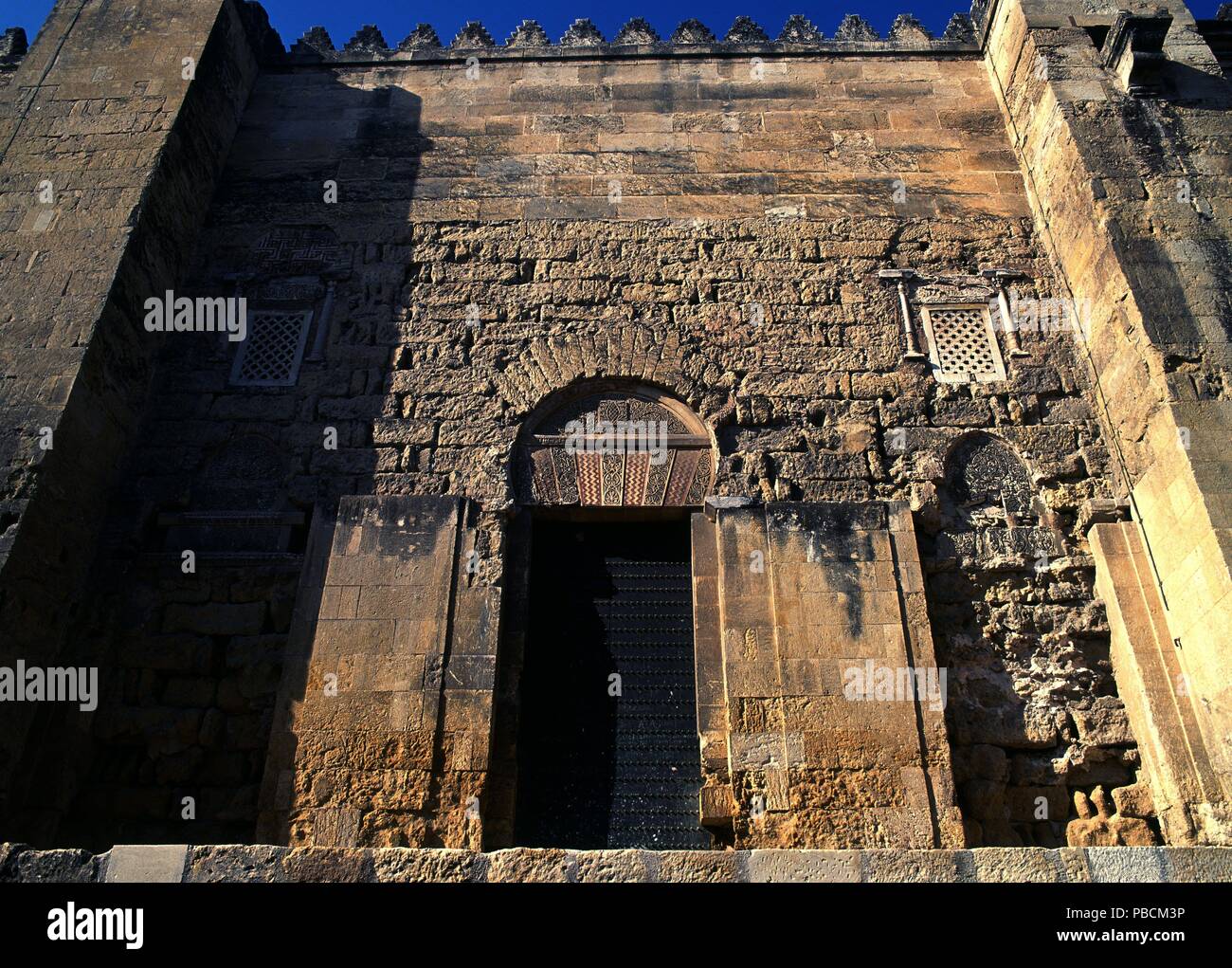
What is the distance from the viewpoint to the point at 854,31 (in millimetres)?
9180

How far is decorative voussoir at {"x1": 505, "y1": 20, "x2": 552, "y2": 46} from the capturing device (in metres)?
9.09

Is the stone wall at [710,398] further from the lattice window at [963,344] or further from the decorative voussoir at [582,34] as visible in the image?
the decorative voussoir at [582,34]

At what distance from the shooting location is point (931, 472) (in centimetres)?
651

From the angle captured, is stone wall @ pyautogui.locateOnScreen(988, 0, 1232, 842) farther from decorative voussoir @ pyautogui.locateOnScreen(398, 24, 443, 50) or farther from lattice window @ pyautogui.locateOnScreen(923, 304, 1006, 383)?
decorative voussoir @ pyautogui.locateOnScreen(398, 24, 443, 50)

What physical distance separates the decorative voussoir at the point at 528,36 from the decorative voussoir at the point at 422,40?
2.43 feet

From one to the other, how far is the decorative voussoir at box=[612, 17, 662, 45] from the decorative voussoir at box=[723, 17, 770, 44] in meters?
0.72

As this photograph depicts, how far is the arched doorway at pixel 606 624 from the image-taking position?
18.5 feet

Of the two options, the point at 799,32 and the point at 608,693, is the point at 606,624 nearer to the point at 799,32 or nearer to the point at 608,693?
the point at 608,693

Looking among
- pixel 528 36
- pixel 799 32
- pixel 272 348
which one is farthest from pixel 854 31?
pixel 272 348

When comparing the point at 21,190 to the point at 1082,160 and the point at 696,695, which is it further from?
the point at 1082,160

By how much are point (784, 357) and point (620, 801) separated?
343cm

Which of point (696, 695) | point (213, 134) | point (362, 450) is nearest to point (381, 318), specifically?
point (362, 450)

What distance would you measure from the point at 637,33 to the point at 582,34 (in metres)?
0.54

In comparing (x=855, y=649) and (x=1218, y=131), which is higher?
(x=1218, y=131)
